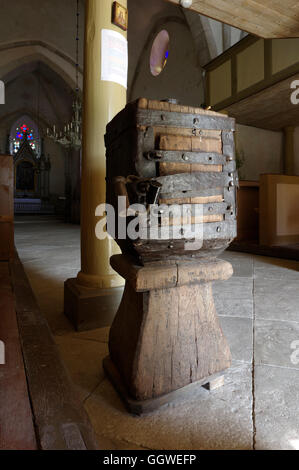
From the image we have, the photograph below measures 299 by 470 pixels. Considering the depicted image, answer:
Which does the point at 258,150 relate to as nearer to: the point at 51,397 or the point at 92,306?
the point at 92,306

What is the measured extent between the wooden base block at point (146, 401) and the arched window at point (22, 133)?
949 inches

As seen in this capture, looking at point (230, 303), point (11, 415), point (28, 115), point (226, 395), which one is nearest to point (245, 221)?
point (230, 303)

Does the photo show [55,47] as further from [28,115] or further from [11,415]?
[11,415]

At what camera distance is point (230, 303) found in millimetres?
2256

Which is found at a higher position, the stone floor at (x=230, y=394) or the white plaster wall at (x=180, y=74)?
the white plaster wall at (x=180, y=74)

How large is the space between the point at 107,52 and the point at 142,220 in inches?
59.0

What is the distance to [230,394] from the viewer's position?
1.14 m

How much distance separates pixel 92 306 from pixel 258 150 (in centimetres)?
830

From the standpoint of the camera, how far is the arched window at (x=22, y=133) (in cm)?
2198

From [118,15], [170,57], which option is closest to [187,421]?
[118,15]

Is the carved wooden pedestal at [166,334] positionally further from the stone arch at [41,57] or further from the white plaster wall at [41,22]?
the white plaster wall at [41,22]

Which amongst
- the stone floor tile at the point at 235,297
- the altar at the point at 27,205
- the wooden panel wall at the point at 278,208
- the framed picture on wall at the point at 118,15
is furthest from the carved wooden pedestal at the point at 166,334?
the altar at the point at 27,205

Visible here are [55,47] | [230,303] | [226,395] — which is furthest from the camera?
[55,47]

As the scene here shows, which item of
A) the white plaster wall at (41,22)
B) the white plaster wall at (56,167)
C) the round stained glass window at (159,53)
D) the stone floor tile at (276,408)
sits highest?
the white plaster wall at (41,22)
